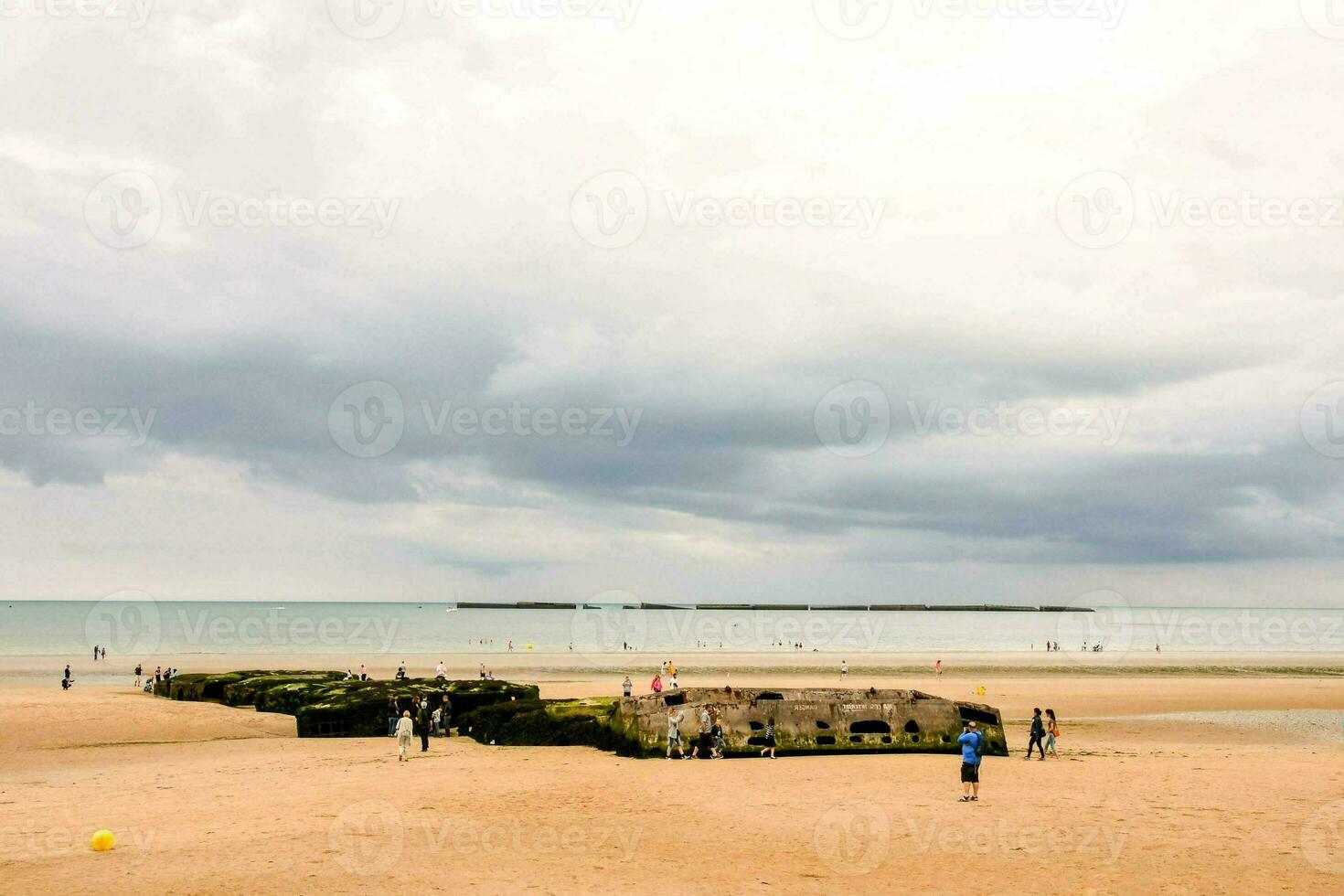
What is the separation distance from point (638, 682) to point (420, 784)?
42.2 metres

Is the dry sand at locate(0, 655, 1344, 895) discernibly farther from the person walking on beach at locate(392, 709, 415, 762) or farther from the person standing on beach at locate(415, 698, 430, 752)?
the person standing on beach at locate(415, 698, 430, 752)

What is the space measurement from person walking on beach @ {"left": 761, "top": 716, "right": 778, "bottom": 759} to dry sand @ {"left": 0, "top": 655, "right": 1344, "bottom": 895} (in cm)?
73

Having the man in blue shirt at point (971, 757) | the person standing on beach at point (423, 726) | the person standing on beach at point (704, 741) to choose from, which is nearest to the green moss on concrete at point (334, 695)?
the person standing on beach at point (423, 726)

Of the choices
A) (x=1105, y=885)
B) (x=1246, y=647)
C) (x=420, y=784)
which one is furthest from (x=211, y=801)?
(x=1246, y=647)

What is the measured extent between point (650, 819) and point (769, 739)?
365 inches

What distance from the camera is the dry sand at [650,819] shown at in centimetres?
1449

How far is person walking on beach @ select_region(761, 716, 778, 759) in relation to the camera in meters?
27.3

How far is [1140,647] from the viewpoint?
12462 centimetres

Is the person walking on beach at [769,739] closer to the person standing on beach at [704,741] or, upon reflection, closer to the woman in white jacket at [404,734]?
the person standing on beach at [704,741]

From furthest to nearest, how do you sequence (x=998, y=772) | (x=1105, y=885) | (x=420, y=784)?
(x=998, y=772) → (x=420, y=784) → (x=1105, y=885)

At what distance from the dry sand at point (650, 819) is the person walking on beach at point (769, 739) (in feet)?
2.40

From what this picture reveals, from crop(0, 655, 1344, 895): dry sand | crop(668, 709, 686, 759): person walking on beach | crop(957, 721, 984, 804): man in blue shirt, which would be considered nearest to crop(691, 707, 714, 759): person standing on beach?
crop(668, 709, 686, 759): person walking on beach

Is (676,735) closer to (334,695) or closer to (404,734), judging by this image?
(404,734)

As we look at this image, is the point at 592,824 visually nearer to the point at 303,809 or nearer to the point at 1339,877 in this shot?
the point at 303,809
